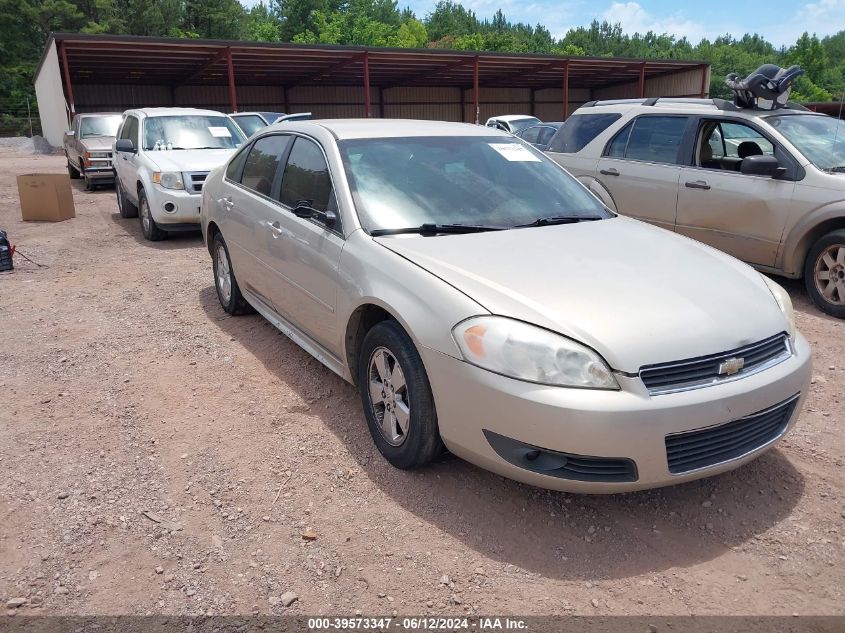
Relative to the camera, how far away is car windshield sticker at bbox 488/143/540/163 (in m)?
4.36

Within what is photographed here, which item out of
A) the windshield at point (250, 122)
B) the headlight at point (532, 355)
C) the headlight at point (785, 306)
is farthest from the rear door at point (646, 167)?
the windshield at point (250, 122)

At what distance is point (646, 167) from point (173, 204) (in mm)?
5856

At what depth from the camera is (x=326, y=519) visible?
305 centimetres

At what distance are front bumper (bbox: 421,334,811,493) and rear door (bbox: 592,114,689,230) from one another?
427 cm

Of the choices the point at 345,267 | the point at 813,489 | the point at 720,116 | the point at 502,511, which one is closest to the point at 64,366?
the point at 345,267

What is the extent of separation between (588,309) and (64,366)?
3832 mm

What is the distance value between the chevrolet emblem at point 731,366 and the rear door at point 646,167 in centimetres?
434

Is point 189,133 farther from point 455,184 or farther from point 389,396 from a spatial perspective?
point 389,396

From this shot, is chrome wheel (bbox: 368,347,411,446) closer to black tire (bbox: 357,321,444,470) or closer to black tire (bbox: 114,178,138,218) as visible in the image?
black tire (bbox: 357,321,444,470)

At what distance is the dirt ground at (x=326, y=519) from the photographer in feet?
8.43

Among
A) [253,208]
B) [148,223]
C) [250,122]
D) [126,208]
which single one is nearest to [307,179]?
[253,208]

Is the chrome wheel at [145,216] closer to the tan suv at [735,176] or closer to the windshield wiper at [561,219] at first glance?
the tan suv at [735,176]

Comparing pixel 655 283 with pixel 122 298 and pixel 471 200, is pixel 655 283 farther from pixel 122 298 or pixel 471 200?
pixel 122 298

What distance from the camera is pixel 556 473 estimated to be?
2748mm
